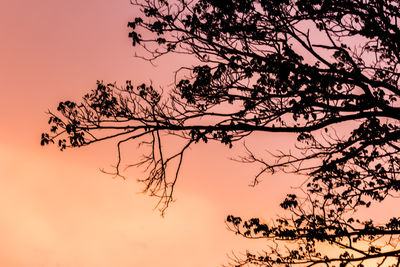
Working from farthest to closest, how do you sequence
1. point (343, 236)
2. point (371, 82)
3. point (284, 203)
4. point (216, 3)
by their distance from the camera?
point (284, 203) < point (216, 3) < point (343, 236) < point (371, 82)

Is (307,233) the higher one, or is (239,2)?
(239,2)

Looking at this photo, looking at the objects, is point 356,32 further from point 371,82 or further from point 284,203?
point 284,203

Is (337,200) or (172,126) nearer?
(172,126)

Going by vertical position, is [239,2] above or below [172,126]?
above

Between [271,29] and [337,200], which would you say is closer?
[271,29]

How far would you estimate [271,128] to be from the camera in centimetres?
796

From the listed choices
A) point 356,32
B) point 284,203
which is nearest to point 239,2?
point 356,32

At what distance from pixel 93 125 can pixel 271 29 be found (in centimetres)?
392

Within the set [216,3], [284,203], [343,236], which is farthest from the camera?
[284,203]

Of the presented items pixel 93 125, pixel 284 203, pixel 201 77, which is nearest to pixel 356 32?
pixel 201 77

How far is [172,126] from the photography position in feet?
26.3

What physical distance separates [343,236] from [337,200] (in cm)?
102

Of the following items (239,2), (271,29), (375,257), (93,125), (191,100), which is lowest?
(375,257)

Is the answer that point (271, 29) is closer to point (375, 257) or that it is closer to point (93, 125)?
point (93, 125)
